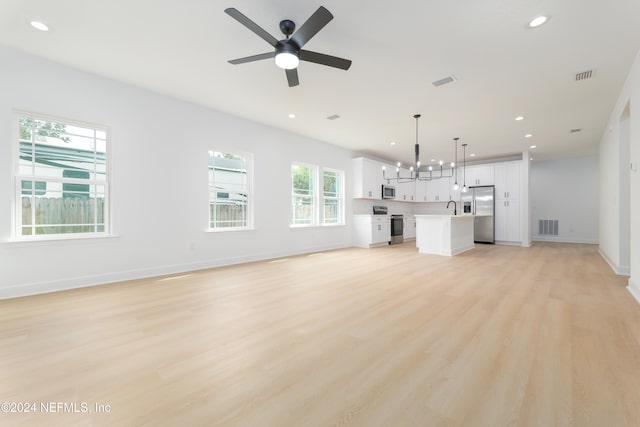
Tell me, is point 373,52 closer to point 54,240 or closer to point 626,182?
point 54,240

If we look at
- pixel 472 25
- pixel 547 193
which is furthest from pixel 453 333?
pixel 547 193

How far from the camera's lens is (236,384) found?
1.56 metres

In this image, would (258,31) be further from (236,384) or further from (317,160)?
(317,160)

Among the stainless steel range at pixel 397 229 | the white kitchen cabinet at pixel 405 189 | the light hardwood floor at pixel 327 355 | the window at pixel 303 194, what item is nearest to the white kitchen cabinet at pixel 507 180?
the white kitchen cabinet at pixel 405 189

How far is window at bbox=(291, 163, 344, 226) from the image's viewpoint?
655 cm

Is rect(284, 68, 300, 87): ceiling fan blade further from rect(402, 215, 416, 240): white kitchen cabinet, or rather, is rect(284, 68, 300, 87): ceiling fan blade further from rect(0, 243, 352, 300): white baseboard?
rect(402, 215, 416, 240): white kitchen cabinet

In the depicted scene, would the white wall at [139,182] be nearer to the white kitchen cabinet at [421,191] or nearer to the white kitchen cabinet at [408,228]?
the white kitchen cabinet at [408,228]

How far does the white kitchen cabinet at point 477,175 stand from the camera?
8.62 metres

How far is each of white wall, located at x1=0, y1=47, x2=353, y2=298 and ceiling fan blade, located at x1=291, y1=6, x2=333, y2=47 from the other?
303cm

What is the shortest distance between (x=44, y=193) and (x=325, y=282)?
3787mm

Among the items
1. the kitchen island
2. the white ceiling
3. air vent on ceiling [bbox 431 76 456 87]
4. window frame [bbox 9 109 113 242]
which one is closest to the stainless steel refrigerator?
the kitchen island

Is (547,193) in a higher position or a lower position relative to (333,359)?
higher

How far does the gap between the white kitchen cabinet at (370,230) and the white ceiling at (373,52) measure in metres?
3.28

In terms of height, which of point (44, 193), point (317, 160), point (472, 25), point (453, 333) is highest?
point (472, 25)
